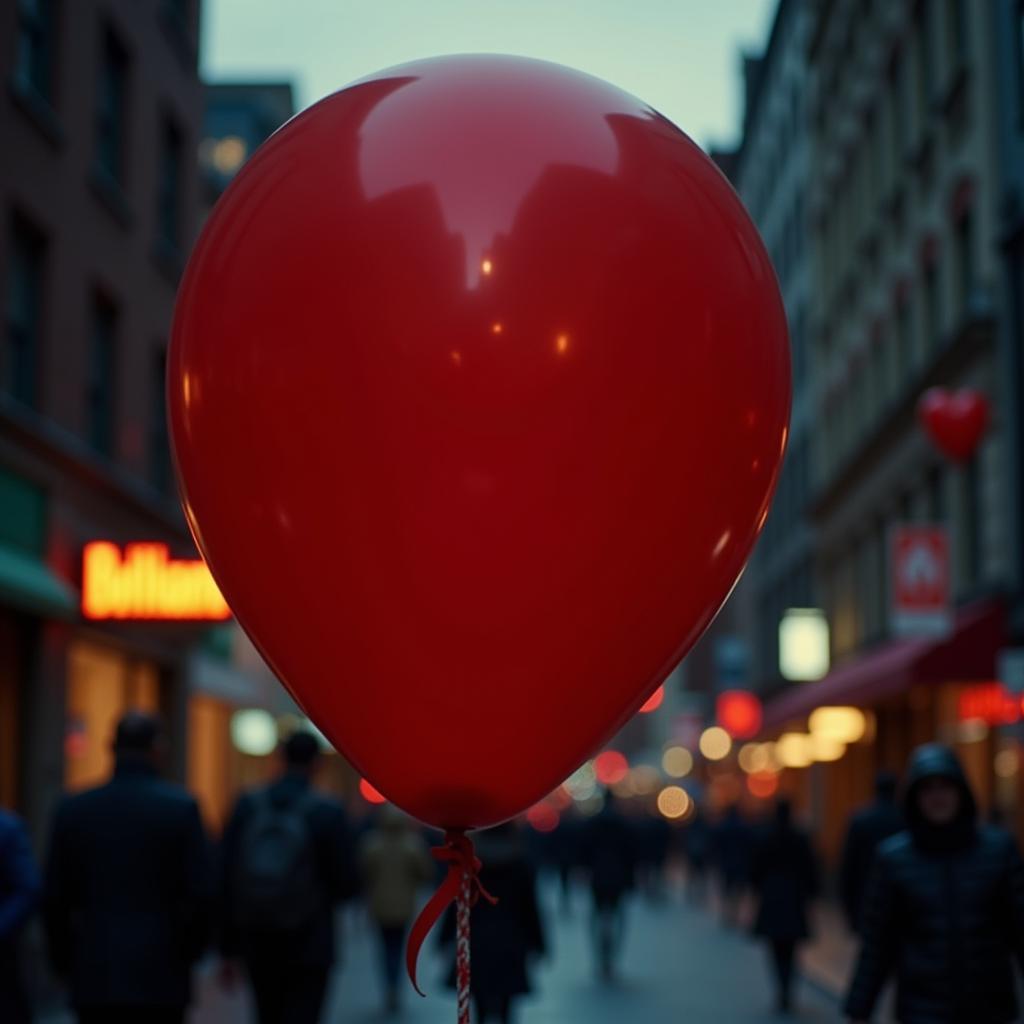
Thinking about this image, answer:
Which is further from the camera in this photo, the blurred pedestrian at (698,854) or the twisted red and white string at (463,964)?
the blurred pedestrian at (698,854)

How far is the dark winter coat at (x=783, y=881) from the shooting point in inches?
578

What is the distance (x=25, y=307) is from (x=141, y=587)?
2693 mm

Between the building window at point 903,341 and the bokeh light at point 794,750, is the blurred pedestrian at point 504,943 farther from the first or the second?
the bokeh light at point 794,750

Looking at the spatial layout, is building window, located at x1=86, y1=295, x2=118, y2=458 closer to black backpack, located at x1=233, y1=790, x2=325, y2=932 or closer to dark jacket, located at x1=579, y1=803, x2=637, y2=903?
dark jacket, located at x1=579, y1=803, x2=637, y2=903

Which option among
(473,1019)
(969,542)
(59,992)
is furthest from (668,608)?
(969,542)

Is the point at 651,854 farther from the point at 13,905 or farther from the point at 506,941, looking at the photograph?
the point at 13,905

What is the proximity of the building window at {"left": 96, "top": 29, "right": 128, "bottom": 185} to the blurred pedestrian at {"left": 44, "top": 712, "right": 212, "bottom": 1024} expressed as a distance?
1311 cm

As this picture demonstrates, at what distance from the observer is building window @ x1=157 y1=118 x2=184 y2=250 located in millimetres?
21688

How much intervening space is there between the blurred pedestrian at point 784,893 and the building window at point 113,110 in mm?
9306

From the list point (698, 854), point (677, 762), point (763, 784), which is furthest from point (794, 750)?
point (677, 762)

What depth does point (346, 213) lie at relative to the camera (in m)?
3.24

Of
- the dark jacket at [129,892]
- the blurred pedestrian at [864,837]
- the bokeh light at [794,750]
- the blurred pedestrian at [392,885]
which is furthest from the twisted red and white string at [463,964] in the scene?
the bokeh light at [794,750]

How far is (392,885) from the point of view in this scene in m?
14.2

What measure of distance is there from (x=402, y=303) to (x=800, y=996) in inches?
537
